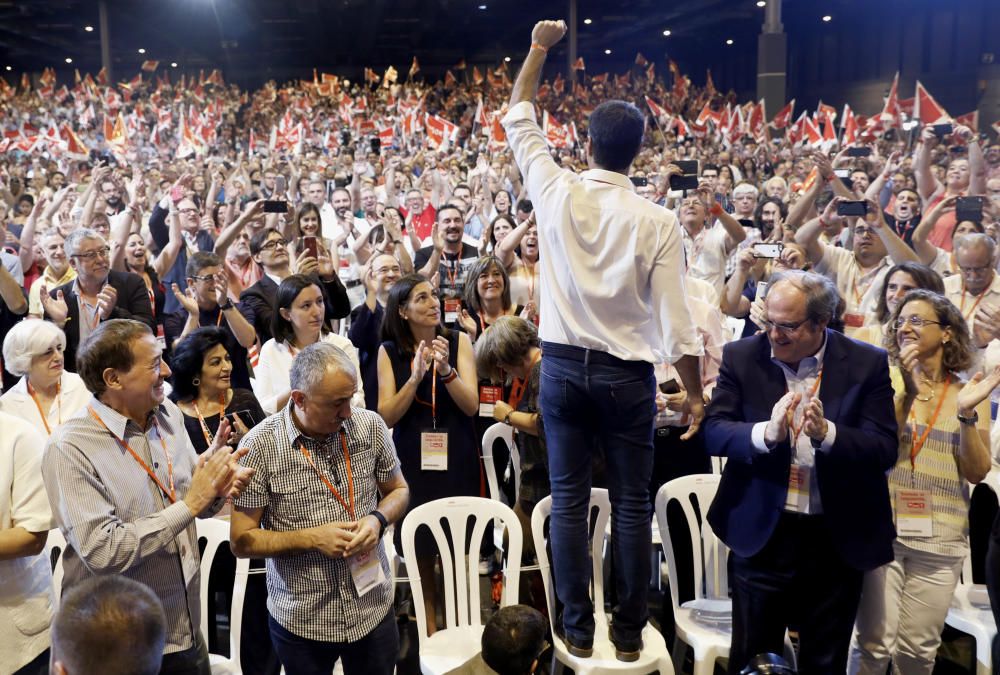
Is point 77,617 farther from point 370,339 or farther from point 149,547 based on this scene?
point 370,339

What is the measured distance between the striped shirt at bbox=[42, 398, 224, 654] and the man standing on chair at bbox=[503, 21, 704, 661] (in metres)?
1.06

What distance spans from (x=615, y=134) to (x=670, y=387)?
1.26 meters

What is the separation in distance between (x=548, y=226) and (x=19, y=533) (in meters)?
1.67

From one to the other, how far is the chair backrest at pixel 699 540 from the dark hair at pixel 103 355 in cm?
184

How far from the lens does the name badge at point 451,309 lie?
4.10m

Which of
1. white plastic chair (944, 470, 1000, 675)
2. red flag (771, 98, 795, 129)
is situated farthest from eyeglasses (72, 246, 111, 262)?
red flag (771, 98, 795, 129)

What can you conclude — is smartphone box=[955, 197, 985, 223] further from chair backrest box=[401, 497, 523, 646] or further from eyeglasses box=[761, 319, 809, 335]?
chair backrest box=[401, 497, 523, 646]

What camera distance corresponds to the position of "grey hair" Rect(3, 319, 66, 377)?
3008 mm

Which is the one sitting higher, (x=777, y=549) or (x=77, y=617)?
(x=77, y=617)

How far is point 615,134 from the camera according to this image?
248cm

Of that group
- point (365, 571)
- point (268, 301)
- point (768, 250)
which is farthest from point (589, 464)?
point (268, 301)

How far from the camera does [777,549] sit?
2.34 metres

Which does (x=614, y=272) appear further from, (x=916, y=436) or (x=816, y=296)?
(x=916, y=436)

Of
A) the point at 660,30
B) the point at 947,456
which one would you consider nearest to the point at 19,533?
the point at 947,456
